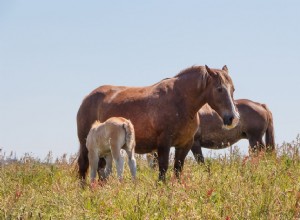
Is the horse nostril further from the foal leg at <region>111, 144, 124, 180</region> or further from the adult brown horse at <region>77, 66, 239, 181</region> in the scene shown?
the foal leg at <region>111, 144, 124, 180</region>

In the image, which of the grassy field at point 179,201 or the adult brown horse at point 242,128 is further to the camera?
the adult brown horse at point 242,128

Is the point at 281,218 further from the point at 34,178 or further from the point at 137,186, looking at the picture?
the point at 34,178

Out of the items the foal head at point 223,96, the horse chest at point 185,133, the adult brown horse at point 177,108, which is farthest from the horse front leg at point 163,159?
the foal head at point 223,96

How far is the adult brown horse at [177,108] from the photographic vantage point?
986 cm

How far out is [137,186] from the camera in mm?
7344

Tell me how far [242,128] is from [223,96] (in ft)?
Answer: 28.5

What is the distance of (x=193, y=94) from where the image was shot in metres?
10.3

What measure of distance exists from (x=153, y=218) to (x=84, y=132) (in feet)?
22.8

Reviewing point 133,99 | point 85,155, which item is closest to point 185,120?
point 133,99

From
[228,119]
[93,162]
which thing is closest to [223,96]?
[228,119]

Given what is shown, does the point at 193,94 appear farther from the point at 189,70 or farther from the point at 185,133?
the point at 185,133

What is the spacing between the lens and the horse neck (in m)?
10.2

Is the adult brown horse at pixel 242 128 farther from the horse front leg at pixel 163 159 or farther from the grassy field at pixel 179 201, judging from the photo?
the grassy field at pixel 179 201

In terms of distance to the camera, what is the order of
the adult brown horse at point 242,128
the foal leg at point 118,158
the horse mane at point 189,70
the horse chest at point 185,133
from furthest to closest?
the adult brown horse at point 242,128
the horse mane at point 189,70
the horse chest at point 185,133
the foal leg at point 118,158
